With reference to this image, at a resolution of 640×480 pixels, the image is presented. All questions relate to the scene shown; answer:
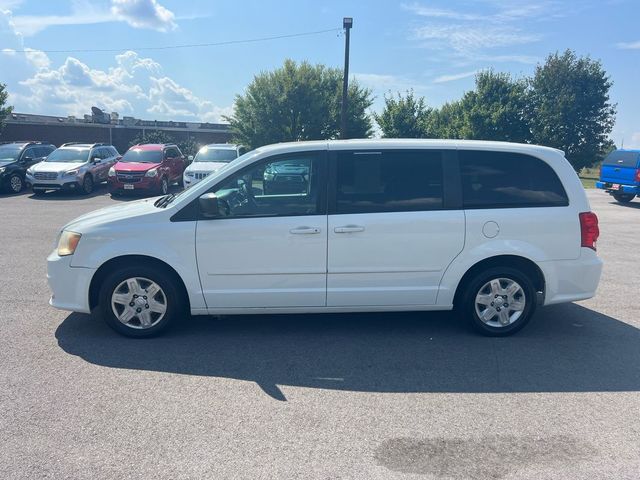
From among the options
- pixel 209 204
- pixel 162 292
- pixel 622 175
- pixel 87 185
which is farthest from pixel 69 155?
pixel 622 175

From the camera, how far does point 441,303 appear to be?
5.18 metres

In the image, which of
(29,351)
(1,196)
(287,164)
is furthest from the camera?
(1,196)

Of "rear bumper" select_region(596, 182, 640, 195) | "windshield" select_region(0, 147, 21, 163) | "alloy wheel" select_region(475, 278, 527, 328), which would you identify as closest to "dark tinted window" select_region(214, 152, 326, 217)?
"alloy wheel" select_region(475, 278, 527, 328)

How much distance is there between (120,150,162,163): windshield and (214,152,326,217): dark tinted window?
15.1 meters

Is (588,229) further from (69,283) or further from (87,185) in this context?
(87,185)

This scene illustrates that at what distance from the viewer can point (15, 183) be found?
61.4 ft

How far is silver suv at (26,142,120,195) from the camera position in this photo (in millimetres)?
17750

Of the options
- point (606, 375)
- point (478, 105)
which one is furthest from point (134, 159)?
point (478, 105)

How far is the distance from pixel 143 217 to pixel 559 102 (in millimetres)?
40021

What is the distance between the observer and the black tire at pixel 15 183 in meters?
18.5

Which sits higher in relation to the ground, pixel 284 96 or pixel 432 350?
pixel 284 96

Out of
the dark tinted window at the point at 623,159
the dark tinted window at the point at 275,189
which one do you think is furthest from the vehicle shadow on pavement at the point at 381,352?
the dark tinted window at the point at 623,159

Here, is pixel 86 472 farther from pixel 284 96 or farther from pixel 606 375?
pixel 284 96

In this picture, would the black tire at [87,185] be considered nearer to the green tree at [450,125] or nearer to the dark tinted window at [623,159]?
the dark tinted window at [623,159]
